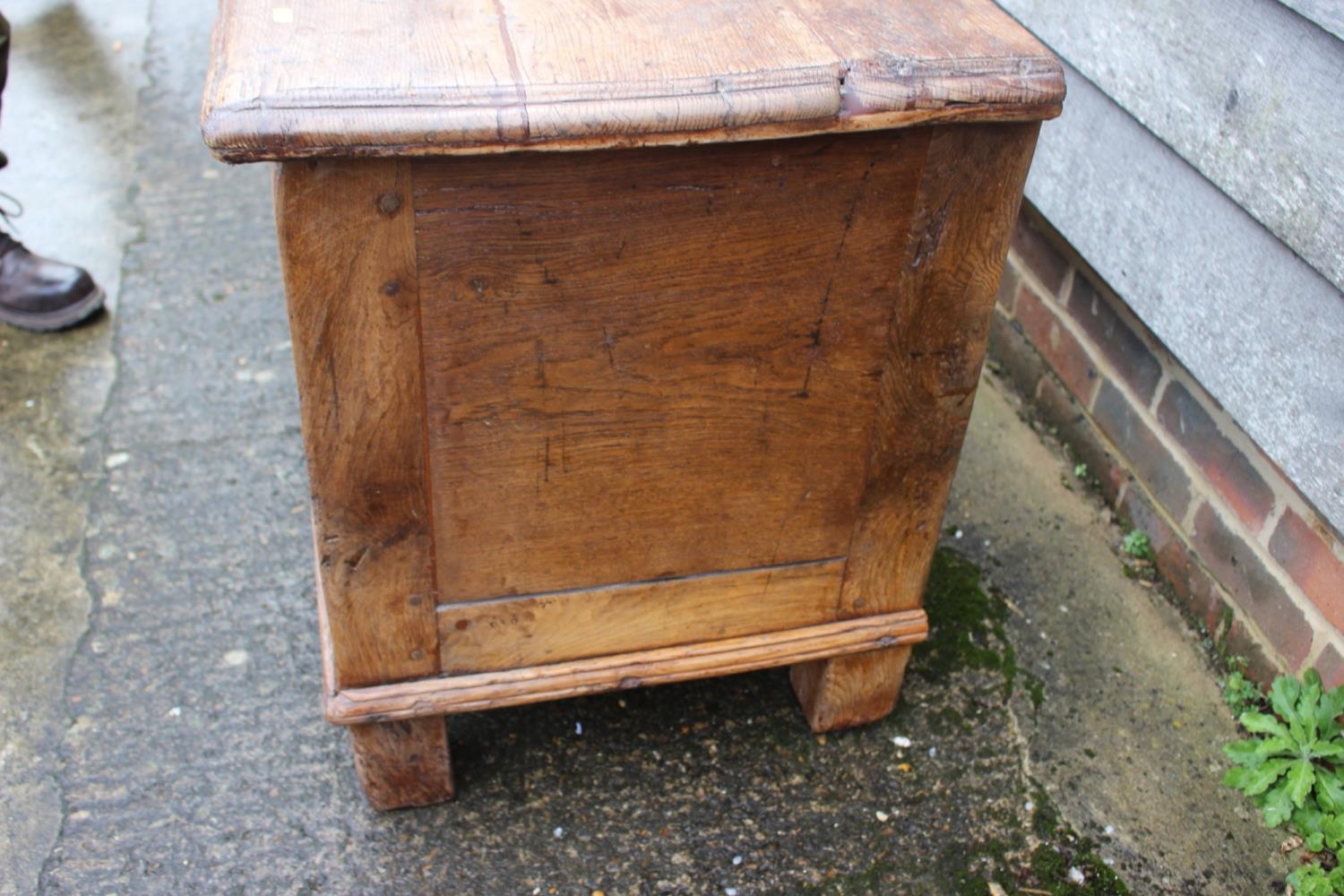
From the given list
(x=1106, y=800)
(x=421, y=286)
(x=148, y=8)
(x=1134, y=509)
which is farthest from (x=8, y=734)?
(x=148, y=8)

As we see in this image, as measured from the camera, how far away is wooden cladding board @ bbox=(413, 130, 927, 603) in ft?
4.27

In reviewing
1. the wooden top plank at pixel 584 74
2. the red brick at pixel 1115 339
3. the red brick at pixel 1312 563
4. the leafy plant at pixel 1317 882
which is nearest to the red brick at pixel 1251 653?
the red brick at pixel 1312 563

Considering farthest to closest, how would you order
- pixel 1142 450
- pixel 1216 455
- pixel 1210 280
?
1. pixel 1142 450
2. pixel 1216 455
3. pixel 1210 280

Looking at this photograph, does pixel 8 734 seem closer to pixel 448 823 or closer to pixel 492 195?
pixel 448 823

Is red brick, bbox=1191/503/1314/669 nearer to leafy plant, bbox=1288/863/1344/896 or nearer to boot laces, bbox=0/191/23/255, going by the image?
leafy plant, bbox=1288/863/1344/896

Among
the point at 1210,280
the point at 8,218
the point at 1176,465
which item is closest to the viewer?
the point at 1210,280

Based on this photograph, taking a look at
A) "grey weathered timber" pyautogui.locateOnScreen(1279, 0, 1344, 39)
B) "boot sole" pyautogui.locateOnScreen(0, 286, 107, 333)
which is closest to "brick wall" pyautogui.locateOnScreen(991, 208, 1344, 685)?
"grey weathered timber" pyautogui.locateOnScreen(1279, 0, 1344, 39)

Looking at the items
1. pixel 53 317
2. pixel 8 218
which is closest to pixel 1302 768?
pixel 53 317

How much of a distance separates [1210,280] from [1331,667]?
2.05 ft

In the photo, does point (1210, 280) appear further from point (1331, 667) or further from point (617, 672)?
point (617, 672)

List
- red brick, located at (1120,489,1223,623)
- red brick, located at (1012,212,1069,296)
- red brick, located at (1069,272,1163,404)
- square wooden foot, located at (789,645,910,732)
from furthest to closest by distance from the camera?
red brick, located at (1012,212,1069,296) → red brick, located at (1069,272,1163,404) → red brick, located at (1120,489,1223,623) → square wooden foot, located at (789,645,910,732)

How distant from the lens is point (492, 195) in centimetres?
127

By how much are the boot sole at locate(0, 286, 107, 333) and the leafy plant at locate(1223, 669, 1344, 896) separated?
2.46m

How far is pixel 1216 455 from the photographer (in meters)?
2.05
